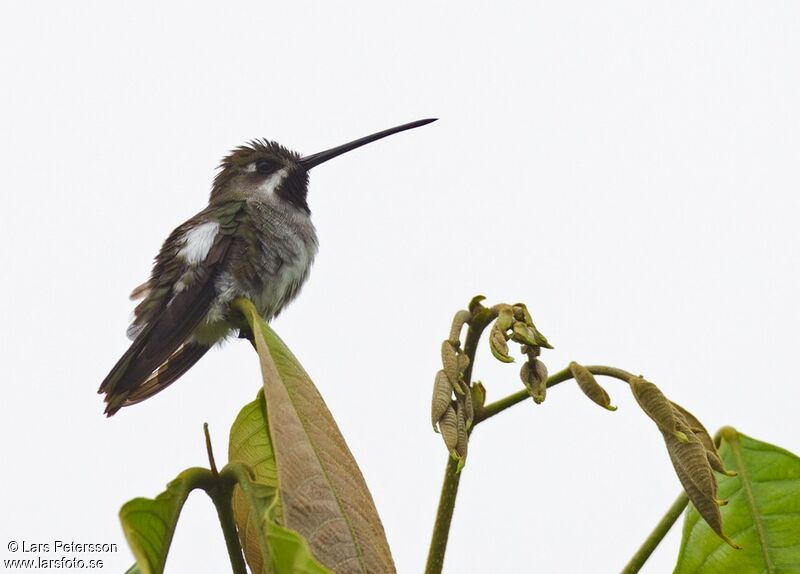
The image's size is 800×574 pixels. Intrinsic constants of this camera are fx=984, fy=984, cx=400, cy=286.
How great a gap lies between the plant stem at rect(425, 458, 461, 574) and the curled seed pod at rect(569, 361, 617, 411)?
27 cm

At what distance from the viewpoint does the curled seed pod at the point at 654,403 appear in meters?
1.66

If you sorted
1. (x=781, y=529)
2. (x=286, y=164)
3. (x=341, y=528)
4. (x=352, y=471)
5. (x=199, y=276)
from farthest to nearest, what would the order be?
(x=286, y=164) < (x=199, y=276) < (x=781, y=529) < (x=352, y=471) < (x=341, y=528)

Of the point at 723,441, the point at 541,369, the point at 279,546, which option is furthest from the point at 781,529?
the point at 279,546

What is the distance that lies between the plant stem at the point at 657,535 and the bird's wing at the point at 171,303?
2.16m

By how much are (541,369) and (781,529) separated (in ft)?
2.27

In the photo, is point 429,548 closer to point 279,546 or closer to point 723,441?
point 279,546

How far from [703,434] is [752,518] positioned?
16.6 inches

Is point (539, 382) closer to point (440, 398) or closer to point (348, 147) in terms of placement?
point (440, 398)

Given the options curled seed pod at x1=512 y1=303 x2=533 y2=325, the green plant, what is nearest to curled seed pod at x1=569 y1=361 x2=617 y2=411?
the green plant

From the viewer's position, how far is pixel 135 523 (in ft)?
5.32

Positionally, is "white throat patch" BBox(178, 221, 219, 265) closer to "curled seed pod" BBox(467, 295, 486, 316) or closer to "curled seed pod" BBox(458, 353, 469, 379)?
"curled seed pod" BBox(467, 295, 486, 316)

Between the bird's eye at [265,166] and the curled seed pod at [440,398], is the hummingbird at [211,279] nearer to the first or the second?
the bird's eye at [265,166]

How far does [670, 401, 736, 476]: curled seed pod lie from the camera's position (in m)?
1.72

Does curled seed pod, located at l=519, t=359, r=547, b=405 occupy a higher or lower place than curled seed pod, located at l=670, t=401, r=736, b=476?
higher
